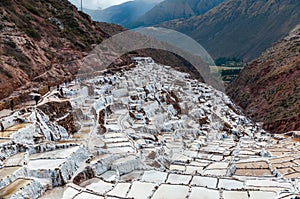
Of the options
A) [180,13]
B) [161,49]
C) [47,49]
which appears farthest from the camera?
[180,13]

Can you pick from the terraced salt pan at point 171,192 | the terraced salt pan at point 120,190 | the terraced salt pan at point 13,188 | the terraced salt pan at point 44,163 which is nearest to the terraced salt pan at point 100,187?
the terraced salt pan at point 120,190

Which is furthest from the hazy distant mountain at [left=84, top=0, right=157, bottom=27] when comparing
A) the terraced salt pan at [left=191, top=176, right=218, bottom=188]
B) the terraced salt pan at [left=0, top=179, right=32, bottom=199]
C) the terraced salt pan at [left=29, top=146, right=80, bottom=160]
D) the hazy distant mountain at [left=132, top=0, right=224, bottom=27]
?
the terraced salt pan at [left=0, top=179, right=32, bottom=199]

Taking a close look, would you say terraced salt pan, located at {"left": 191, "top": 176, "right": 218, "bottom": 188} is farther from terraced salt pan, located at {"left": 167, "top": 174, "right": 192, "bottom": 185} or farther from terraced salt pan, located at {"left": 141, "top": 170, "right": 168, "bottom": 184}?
terraced salt pan, located at {"left": 141, "top": 170, "right": 168, "bottom": 184}

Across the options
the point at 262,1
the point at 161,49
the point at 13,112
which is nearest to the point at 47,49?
the point at 13,112

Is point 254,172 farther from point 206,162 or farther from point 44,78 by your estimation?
point 44,78

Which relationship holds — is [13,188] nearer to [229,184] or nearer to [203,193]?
[203,193]

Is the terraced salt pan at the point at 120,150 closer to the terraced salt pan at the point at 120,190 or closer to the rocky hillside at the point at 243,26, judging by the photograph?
the terraced salt pan at the point at 120,190
